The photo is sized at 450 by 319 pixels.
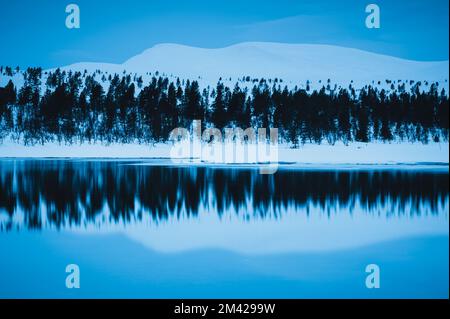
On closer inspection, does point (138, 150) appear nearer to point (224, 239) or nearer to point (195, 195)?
point (195, 195)

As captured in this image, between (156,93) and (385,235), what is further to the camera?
(156,93)

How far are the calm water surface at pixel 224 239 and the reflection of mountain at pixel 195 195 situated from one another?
5cm

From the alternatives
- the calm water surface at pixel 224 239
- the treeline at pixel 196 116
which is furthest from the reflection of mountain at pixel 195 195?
the treeline at pixel 196 116

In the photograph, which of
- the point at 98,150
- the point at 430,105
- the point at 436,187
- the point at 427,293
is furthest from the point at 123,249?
the point at 430,105

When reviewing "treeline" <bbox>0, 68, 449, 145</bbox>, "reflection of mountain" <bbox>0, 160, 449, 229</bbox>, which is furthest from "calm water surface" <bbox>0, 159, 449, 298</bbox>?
"treeline" <bbox>0, 68, 449, 145</bbox>

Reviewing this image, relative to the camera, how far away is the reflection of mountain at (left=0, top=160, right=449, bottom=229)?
424 inches

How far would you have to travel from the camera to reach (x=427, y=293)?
6.41 m

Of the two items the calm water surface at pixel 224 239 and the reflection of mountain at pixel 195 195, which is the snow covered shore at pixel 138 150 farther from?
the calm water surface at pixel 224 239

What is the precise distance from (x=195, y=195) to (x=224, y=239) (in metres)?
4.53

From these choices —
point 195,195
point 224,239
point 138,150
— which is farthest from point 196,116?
point 224,239

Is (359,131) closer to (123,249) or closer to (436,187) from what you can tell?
(436,187)

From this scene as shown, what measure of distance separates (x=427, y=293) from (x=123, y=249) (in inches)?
198

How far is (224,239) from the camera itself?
8.67 metres

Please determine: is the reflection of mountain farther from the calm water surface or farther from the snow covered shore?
the snow covered shore
